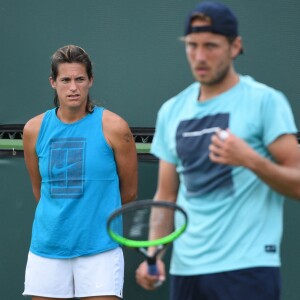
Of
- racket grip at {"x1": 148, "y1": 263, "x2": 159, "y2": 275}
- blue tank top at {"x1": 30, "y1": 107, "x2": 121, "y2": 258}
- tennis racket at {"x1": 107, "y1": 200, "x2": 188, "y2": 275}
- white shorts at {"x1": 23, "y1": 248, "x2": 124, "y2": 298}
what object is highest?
tennis racket at {"x1": 107, "y1": 200, "x2": 188, "y2": 275}

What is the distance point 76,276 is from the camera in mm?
4621

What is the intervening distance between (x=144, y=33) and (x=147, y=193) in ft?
2.89

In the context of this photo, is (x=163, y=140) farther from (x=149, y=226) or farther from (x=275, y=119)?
(x=275, y=119)

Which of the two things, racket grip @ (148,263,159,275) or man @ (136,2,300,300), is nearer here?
man @ (136,2,300,300)

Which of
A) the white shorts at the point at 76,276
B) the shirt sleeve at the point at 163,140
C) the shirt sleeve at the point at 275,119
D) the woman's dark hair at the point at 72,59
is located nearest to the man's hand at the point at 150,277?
the shirt sleeve at the point at 163,140

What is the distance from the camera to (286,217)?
4.94 metres

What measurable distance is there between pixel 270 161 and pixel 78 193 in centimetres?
167

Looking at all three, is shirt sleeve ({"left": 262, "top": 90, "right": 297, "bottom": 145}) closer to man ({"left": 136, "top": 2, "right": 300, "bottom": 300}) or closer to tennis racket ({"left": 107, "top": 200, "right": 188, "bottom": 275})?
man ({"left": 136, "top": 2, "right": 300, "bottom": 300})

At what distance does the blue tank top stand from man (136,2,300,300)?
1.34 meters

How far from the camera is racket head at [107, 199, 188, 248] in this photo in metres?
3.28

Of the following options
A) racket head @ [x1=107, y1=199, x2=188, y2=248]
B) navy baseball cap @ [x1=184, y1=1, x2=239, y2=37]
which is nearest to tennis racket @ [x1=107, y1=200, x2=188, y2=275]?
racket head @ [x1=107, y1=199, x2=188, y2=248]

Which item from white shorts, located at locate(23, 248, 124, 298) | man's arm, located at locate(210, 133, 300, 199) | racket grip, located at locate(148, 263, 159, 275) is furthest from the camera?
white shorts, located at locate(23, 248, 124, 298)

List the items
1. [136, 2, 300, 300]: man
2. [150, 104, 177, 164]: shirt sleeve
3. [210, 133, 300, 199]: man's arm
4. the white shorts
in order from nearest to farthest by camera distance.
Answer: [210, 133, 300, 199]: man's arm
[136, 2, 300, 300]: man
[150, 104, 177, 164]: shirt sleeve
the white shorts

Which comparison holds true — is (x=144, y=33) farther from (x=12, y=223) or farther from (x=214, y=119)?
(x=214, y=119)
